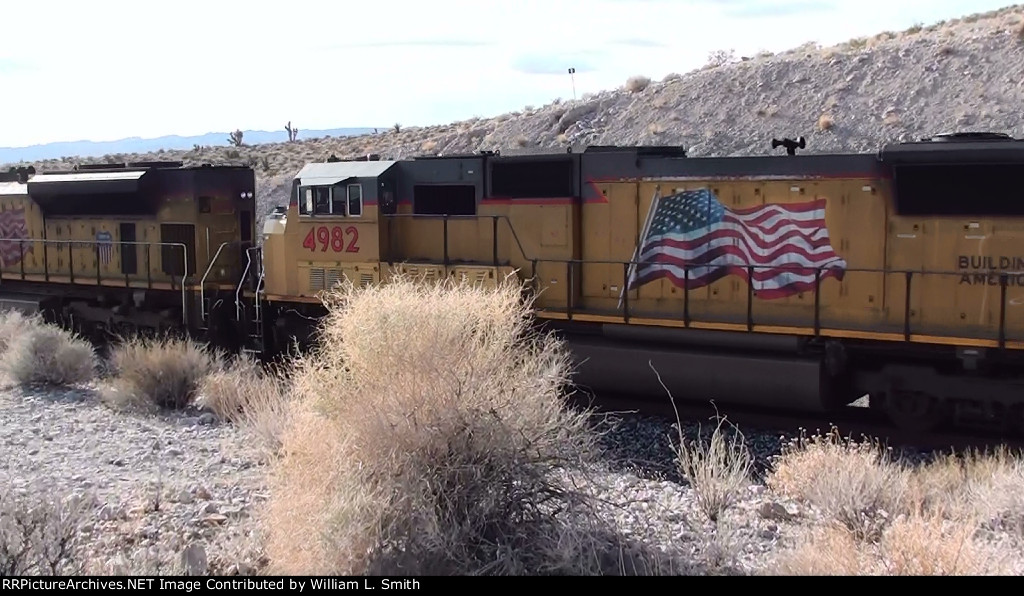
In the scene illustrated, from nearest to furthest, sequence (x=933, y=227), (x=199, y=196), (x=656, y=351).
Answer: (x=933, y=227) < (x=656, y=351) < (x=199, y=196)

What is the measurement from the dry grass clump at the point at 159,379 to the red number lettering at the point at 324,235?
98.9 inches

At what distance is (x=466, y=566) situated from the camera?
19.4ft

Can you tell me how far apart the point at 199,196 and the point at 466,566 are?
42.9ft

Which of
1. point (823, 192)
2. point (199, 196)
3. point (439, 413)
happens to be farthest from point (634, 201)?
point (199, 196)

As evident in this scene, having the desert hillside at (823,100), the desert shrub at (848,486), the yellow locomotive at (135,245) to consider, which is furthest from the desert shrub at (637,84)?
the desert shrub at (848,486)

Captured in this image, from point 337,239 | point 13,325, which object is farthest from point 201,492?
point 13,325

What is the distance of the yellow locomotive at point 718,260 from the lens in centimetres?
1072

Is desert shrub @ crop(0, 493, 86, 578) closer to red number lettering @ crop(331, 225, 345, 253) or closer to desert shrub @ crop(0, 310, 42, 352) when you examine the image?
red number lettering @ crop(331, 225, 345, 253)

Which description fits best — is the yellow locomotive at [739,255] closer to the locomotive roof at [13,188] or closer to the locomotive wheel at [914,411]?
the locomotive wheel at [914,411]

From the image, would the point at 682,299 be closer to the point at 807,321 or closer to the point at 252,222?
the point at 807,321

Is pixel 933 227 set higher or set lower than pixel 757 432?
higher

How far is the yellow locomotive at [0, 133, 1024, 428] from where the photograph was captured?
1072 cm

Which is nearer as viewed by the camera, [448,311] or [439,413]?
[439,413]

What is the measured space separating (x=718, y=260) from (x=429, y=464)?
7.02 m
